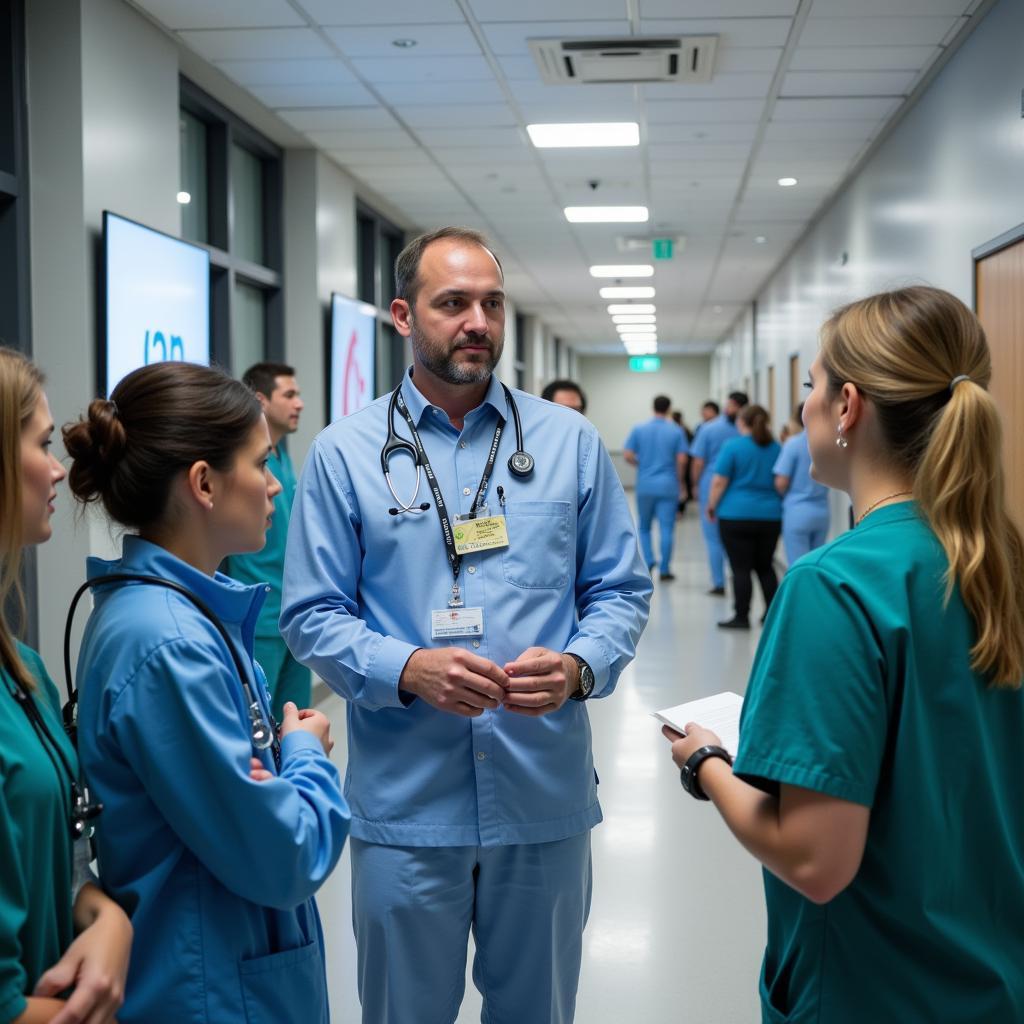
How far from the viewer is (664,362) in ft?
97.3

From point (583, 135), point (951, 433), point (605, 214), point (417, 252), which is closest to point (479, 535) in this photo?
point (417, 252)

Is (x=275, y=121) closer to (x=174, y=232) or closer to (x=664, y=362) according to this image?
(x=174, y=232)

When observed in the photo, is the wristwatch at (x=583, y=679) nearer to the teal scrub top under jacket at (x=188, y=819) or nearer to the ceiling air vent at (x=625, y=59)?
the teal scrub top under jacket at (x=188, y=819)

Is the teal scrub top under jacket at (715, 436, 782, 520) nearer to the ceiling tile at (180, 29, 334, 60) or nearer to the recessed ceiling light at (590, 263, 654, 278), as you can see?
the ceiling tile at (180, 29, 334, 60)

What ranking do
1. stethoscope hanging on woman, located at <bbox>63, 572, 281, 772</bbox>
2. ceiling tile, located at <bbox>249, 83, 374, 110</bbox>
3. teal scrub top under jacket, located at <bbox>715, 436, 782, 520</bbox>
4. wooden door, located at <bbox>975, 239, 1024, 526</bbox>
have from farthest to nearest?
teal scrub top under jacket, located at <bbox>715, 436, 782, 520</bbox> → ceiling tile, located at <bbox>249, 83, 374, 110</bbox> → wooden door, located at <bbox>975, 239, 1024, 526</bbox> → stethoscope hanging on woman, located at <bbox>63, 572, 281, 772</bbox>

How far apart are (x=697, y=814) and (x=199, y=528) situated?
3.42 m

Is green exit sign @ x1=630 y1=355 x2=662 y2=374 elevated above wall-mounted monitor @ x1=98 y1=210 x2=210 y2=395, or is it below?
above

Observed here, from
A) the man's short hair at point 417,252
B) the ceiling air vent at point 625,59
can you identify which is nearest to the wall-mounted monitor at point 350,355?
the ceiling air vent at point 625,59

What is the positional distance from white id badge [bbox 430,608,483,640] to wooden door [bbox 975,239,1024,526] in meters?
3.04

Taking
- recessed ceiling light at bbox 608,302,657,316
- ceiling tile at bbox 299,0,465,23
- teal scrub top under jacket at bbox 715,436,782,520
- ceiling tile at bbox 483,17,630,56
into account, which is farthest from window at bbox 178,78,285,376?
recessed ceiling light at bbox 608,302,657,316

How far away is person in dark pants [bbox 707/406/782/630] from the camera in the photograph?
818 centimetres

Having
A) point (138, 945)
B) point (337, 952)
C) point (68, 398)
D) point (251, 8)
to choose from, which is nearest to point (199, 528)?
point (138, 945)

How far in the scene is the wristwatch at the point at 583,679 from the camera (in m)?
1.90

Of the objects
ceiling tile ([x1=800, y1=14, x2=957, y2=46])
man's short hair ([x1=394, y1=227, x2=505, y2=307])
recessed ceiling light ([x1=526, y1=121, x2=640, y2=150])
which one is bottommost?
man's short hair ([x1=394, y1=227, x2=505, y2=307])
